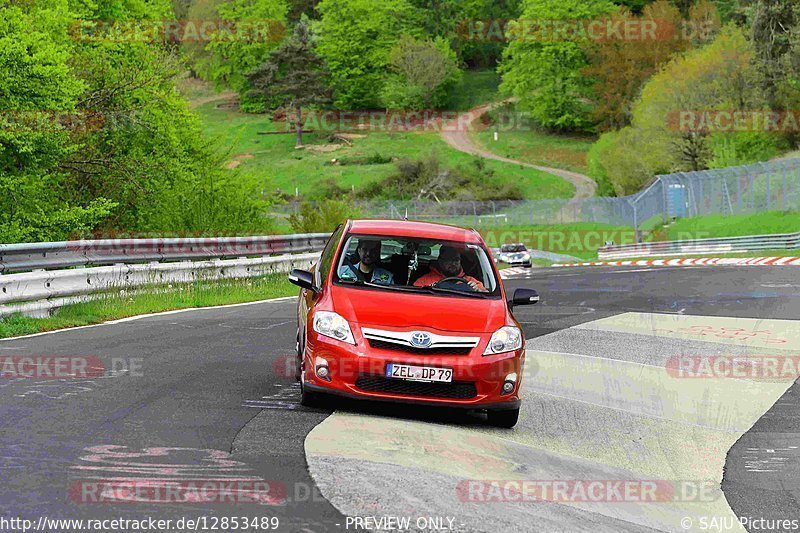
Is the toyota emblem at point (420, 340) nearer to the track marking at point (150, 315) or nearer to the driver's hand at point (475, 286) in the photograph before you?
the driver's hand at point (475, 286)

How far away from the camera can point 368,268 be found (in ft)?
35.3

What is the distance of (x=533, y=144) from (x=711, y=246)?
7158 cm

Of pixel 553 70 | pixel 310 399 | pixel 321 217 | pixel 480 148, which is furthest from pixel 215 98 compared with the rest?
pixel 310 399

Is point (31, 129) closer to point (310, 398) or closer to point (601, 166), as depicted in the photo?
point (310, 398)

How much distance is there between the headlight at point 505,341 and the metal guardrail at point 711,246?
128 ft

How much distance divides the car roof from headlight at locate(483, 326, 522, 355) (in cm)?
152

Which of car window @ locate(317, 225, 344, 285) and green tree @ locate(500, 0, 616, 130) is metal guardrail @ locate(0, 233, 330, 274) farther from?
green tree @ locate(500, 0, 616, 130)

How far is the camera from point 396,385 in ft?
30.6

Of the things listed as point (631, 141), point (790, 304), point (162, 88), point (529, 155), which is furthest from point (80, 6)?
point (529, 155)

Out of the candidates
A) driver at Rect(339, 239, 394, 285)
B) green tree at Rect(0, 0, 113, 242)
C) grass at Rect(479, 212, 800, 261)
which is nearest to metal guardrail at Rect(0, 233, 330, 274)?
green tree at Rect(0, 0, 113, 242)

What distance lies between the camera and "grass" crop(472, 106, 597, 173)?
11644 cm

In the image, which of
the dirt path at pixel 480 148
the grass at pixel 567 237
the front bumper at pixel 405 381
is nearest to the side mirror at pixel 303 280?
the front bumper at pixel 405 381

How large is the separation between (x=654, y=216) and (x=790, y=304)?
44377 mm

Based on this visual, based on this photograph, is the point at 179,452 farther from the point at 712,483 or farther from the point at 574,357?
the point at 574,357
